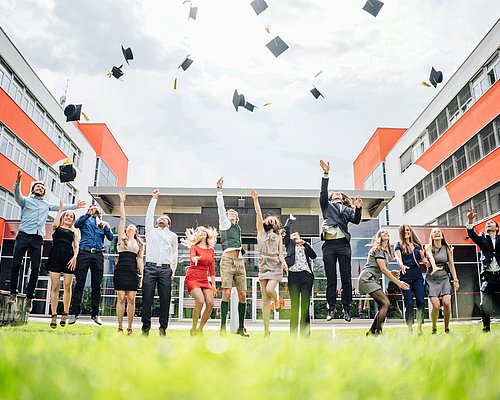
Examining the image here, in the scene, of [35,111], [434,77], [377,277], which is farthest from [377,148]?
[377,277]

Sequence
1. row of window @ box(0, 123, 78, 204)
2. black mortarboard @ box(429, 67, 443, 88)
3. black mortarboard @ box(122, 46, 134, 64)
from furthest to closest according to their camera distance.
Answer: row of window @ box(0, 123, 78, 204), black mortarboard @ box(429, 67, 443, 88), black mortarboard @ box(122, 46, 134, 64)

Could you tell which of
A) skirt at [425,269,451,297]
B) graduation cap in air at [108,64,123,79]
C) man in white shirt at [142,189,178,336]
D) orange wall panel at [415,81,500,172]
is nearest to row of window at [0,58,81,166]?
graduation cap in air at [108,64,123,79]

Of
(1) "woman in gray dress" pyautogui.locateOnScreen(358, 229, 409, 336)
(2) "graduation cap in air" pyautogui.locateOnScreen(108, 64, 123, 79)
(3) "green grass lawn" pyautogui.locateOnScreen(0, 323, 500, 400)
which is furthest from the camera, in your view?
(2) "graduation cap in air" pyautogui.locateOnScreen(108, 64, 123, 79)

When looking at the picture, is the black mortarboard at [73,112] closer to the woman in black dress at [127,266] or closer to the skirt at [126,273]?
the woman in black dress at [127,266]

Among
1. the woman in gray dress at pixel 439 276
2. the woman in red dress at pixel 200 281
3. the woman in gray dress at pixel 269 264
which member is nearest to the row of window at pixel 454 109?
the woman in gray dress at pixel 439 276

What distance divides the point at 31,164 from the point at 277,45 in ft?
74.1

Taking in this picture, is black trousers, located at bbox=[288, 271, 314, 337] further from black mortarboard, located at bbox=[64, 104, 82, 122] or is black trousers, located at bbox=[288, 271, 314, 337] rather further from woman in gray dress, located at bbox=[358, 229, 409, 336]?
black mortarboard, located at bbox=[64, 104, 82, 122]

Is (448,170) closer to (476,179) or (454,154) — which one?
(454,154)

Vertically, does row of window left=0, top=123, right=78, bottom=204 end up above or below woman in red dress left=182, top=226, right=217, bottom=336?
above

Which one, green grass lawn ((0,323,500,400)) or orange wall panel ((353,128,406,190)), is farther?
orange wall panel ((353,128,406,190))

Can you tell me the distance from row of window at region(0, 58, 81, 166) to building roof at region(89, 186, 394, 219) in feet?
23.5

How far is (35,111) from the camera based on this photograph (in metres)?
28.6

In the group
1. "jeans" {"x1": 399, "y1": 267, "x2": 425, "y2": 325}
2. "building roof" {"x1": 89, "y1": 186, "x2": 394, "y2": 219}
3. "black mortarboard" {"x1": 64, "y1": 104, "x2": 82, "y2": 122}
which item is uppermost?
"building roof" {"x1": 89, "y1": 186, "x2": 394, "y2": 219}

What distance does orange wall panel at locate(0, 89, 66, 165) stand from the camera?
79.4 feet
